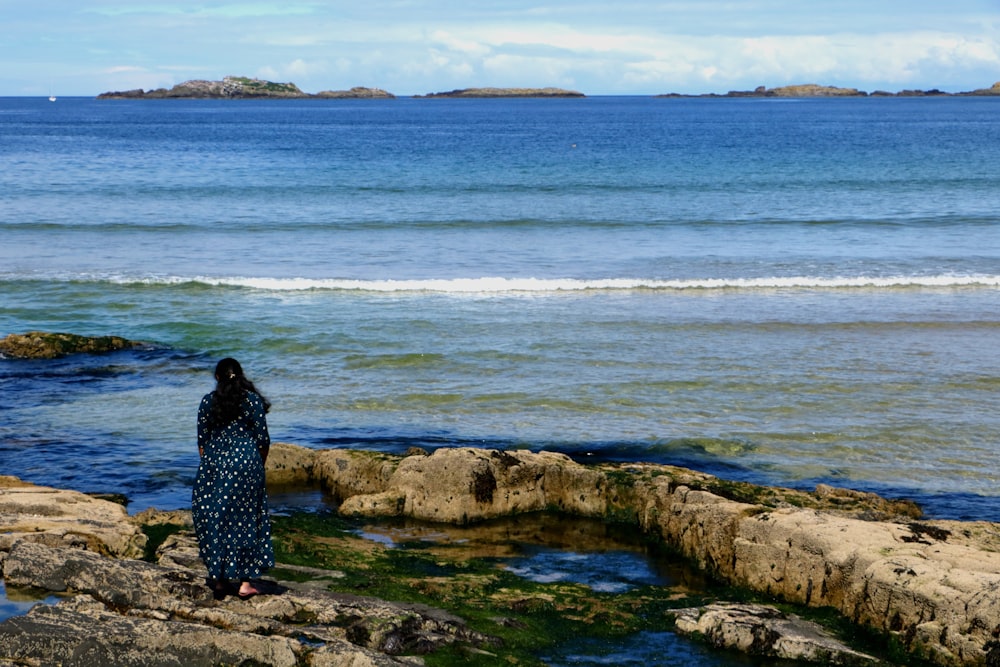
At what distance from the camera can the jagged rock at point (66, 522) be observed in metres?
7.65

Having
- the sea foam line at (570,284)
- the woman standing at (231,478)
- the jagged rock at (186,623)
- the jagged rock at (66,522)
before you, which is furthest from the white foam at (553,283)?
the jagged rock at (186,623)

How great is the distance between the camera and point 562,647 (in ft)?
21.8

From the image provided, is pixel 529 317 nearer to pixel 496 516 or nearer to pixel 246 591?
pixel 496 516

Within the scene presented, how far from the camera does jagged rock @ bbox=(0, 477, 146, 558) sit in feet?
25.1

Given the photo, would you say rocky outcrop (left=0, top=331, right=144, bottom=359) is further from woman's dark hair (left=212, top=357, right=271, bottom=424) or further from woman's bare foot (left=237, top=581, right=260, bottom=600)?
woman's bare foot (left=237, top=581, right=260, bottom=600)

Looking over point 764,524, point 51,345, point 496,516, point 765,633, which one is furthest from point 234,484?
point 51,345

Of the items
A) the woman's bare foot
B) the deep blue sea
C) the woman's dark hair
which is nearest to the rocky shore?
the woman's bare foot

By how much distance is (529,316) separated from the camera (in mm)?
20094

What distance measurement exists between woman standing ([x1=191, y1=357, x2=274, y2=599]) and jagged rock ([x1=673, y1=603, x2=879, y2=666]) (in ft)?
9.17

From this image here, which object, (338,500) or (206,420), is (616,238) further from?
(206,420)

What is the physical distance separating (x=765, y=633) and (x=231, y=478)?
3.45m

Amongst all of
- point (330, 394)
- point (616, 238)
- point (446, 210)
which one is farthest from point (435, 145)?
point (330, 394)

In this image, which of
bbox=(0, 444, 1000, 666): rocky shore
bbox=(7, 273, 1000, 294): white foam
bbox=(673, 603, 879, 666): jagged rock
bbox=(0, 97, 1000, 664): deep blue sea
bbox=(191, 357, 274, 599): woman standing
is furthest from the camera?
bbox=(7, 273, 1000, 294): white foam

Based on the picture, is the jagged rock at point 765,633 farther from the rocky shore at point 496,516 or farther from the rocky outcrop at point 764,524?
the rocky outcrop at point 764,524
